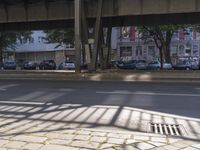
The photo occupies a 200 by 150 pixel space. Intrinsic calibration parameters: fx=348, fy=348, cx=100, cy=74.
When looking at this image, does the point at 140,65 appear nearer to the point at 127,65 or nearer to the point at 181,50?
the point at 127,65

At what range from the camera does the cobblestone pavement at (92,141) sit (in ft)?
18.9

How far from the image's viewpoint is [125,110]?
380 inches

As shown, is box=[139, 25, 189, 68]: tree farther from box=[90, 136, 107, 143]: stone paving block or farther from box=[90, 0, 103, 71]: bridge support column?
box=[90, 136, 107, 143]: stone paving block

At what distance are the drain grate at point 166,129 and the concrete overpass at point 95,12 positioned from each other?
708 inches

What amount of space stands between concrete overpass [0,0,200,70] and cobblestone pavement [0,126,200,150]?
19223 millimetres

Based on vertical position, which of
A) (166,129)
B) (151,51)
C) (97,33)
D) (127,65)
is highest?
(97,33)

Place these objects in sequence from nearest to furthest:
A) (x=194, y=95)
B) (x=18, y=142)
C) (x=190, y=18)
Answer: (x=18, y=142)
(x=194, y=95)
(x=190, y=18)

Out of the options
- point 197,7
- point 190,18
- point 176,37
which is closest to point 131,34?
point 176,37

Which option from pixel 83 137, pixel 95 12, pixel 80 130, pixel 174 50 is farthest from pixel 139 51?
pixel 83 137

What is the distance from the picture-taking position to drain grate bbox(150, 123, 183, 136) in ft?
23.3

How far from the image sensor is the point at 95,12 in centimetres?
Result: 2698

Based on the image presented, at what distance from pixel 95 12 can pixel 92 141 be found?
71.3 ft

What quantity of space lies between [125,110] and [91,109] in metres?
0.96

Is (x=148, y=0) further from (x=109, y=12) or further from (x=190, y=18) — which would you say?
(x=190, y=18)
